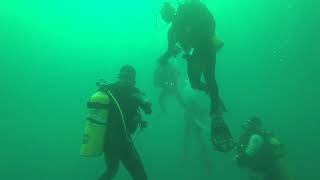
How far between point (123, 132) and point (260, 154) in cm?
383

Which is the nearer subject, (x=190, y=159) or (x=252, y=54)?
(x=190, y=159)

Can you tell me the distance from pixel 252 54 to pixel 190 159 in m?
7.96

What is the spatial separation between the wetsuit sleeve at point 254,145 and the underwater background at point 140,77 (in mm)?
7816

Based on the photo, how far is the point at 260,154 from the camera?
878 centimetres

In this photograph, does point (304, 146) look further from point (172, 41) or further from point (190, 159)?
point (172, 41)

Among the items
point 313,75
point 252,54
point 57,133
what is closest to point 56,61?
point 57,133

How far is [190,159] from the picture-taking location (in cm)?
1992

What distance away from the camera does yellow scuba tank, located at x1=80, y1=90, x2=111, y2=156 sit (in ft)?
21.0

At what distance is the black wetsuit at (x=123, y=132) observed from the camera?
21.2 feet

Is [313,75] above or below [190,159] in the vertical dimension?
above

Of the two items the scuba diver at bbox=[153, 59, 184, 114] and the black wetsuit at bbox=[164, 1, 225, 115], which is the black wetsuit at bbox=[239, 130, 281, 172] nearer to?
the scuba diver at bbox=[153, 59, 184, 114]

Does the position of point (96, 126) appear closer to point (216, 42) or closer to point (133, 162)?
point (133, 162)

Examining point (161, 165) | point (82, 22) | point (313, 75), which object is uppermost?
point (82, 22)

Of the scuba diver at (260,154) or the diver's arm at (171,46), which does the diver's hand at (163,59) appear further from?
the scuba diver at (260,154)
